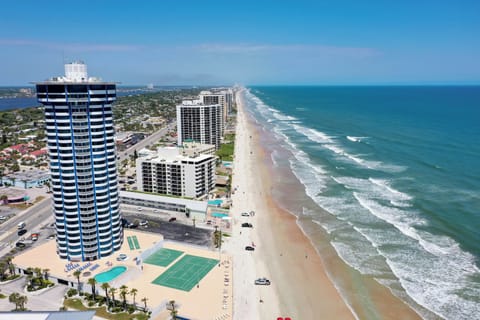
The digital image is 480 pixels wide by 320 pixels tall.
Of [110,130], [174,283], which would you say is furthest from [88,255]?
[110,130]

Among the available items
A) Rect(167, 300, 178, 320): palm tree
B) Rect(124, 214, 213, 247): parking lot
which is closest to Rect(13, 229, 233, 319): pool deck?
Rect(167, 300, 178, 320): palm tree

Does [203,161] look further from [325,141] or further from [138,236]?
[325,141]

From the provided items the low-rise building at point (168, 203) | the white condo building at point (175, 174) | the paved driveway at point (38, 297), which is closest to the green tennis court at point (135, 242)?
the paved driveway at point (38, 297)

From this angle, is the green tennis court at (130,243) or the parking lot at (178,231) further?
the parking lot at (178,231)

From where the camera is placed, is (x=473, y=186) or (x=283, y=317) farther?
(x=473, y=186)

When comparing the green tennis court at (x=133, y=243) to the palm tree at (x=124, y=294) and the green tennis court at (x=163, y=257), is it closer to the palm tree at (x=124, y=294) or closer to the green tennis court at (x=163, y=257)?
the green tennis court at (x=163, y=257)
